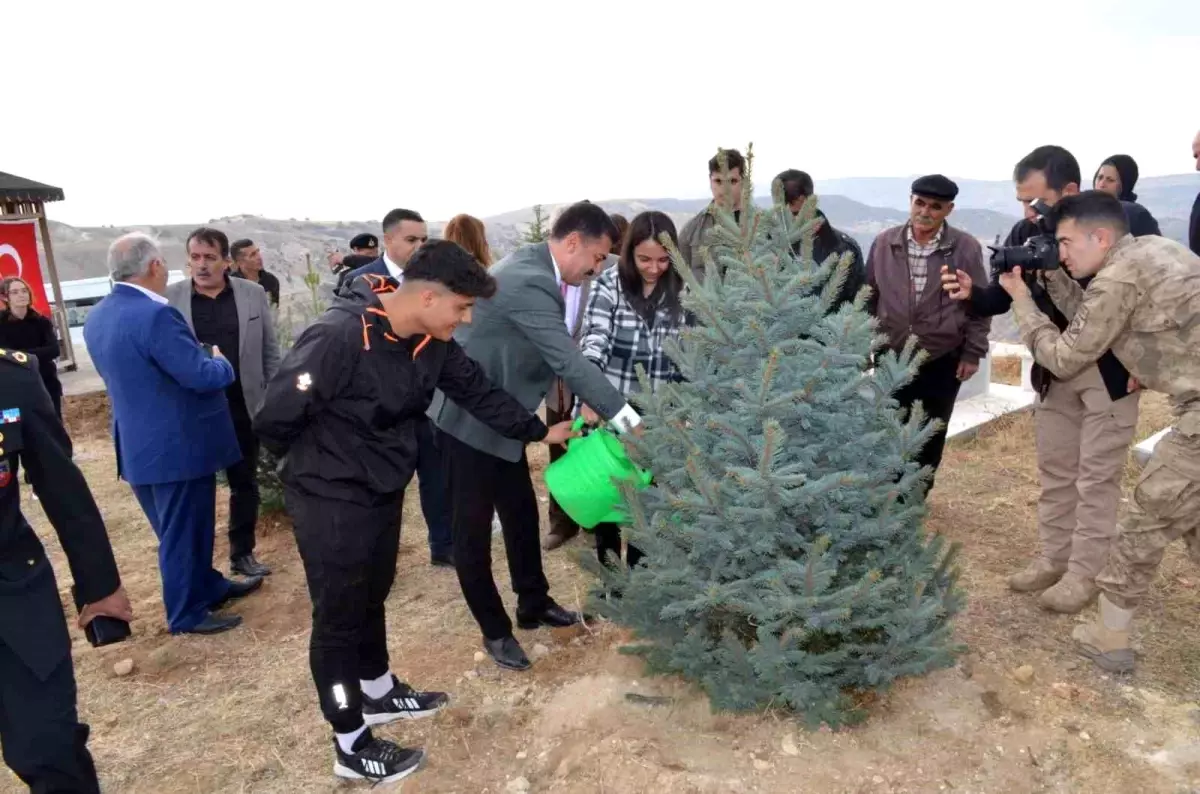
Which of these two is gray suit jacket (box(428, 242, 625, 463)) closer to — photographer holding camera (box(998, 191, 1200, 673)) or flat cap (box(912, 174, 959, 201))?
photographer holding camera (box(998, 191, 1200, 673))

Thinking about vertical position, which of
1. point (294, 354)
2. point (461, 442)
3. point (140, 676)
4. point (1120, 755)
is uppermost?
point (294, 354)

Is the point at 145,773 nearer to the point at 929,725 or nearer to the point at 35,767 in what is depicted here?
the point at 35,767

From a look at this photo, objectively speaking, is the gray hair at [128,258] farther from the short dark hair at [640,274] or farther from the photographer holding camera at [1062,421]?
the photographer holding camera at [1062,421]

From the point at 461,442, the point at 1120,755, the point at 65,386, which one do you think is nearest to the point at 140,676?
the point at 461,442

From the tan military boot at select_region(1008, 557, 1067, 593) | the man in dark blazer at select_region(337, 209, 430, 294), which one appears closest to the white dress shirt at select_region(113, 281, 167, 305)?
the man in dark blazer at select_region(337, 209, 430, 294)

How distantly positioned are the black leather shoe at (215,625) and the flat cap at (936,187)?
4675mm

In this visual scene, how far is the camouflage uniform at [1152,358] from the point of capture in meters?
3.28

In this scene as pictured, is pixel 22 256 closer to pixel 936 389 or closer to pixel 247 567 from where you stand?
pixel 247 567

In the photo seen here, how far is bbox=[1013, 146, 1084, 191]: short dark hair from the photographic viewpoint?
13.9ft

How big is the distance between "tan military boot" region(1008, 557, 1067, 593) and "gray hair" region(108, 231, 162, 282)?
486 centimetres

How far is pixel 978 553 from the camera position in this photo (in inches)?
194

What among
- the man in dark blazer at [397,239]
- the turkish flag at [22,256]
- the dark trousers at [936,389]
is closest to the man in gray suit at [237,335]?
the man in dark blazer at [397,239]

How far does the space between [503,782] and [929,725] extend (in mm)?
1624

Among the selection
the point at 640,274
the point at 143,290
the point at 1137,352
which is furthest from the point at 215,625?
the point at 1137,352
